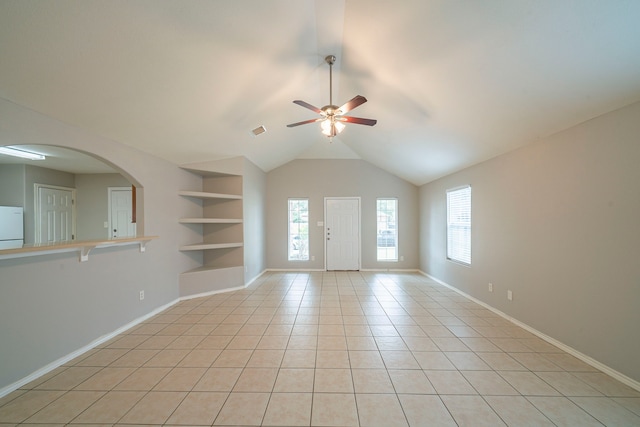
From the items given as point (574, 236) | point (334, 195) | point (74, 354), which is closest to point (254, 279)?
point (334, 195)

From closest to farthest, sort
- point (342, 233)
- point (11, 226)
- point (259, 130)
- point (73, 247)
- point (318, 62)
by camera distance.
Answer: point (73, 247)
point (318, 62)
point (259, 130)
point (11, 226)
point (342, 233)

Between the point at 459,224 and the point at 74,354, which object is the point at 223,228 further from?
the point at 459,224

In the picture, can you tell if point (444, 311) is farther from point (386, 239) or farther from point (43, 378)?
point (43, 378)

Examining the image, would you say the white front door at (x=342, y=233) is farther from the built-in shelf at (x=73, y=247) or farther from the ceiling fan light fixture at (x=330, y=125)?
the built-in shelf at (x=73, y=247)

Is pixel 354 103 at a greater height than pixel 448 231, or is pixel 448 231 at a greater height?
pixel 354 103

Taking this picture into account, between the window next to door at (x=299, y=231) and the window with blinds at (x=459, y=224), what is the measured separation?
333 cm

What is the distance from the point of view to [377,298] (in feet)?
13.7

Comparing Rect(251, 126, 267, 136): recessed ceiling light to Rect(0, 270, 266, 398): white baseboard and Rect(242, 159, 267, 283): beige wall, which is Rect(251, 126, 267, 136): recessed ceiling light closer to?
Rect(242, 159, 267, 283): beige wall

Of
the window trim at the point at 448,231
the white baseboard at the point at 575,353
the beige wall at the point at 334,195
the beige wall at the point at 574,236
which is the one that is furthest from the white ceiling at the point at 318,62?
the beige wall at the point at 334,195

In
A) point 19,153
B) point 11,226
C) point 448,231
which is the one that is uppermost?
point 19,153

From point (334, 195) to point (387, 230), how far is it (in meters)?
1.67

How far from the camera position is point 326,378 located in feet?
6.75

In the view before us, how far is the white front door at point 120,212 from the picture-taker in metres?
5.39

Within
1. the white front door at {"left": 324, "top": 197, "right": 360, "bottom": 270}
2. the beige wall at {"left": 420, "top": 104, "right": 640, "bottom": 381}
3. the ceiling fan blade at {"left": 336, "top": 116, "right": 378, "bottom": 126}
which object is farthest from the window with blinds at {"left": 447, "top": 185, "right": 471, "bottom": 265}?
the ceiling fan blade at {"left": 336, "top": 116, "right": 378, "bottom": 126}
